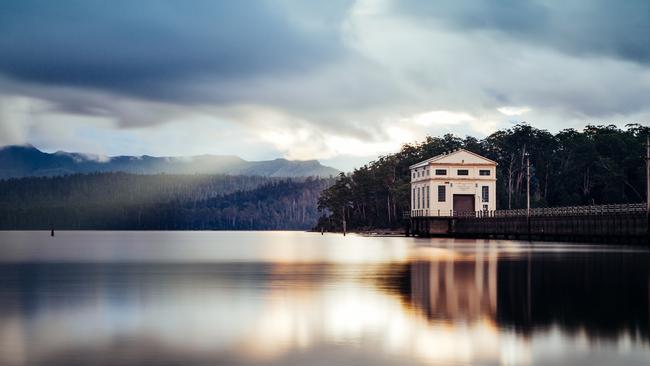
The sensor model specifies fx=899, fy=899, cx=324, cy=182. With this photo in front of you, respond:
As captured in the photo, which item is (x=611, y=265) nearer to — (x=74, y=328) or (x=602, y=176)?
(x=74, y=328)

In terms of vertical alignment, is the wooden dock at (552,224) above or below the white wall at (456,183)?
below

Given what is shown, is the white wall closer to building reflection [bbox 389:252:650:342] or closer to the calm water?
building reflection [bbox 389:252:650:342]

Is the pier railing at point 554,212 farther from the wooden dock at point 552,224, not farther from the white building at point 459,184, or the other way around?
the white building at point 459,184

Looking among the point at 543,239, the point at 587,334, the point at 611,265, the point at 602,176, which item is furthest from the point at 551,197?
the point at 587,334

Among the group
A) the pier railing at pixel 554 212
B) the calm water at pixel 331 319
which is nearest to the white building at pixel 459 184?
the pier railing at pixel 554 212

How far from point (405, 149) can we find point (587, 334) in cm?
17142

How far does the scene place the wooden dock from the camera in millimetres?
82812

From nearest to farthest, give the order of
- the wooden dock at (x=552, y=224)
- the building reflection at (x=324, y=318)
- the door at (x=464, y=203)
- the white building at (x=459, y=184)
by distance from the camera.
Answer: the building reflection at (x=324, y=318), the wooden dock at (x=552, y=224), the white building at (x=459, y=184), the door at (x=464, y=203)

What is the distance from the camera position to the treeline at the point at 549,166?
5832 inches

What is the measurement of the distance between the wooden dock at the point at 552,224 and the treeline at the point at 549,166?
15.0m

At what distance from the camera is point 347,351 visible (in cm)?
1820

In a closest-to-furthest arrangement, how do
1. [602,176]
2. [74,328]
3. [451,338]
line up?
[451,338] < [74,328] < [602,176]

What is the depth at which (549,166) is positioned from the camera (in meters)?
167

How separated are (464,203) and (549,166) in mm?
34938
